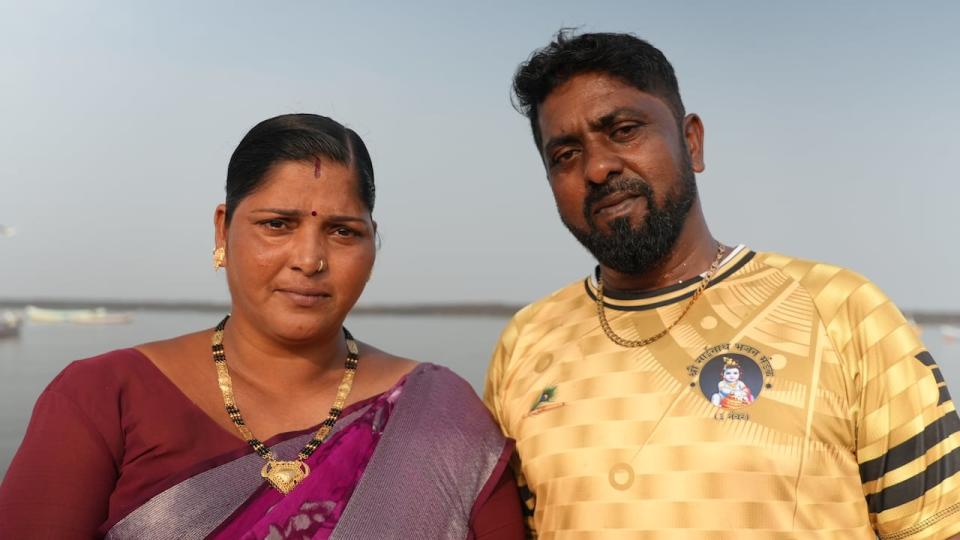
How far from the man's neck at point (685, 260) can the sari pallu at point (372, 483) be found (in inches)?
29.2

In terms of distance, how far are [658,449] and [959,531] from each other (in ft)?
2.76

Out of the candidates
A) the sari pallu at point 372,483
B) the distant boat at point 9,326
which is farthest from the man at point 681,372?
the distant boat at point 9,326

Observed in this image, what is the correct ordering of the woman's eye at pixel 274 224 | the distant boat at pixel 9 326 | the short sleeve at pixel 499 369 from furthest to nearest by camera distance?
the distant boat at pixel 9 326 < the short sleeve at pixel 499 369 < the woman's eye at pixel 274 224

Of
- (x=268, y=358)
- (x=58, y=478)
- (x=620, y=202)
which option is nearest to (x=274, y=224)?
(x=268, y=358)

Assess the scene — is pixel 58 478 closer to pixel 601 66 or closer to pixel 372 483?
pixel 372 483

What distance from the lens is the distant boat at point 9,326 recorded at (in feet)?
62.2

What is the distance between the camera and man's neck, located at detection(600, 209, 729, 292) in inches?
112

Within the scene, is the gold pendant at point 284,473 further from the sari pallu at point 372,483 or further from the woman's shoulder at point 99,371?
the woman's shoulder at point 99,371

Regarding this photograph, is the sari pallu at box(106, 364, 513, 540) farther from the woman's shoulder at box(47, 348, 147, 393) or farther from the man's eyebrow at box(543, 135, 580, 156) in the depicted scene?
the man's eyebrow at box(543, 135, 580, 156)

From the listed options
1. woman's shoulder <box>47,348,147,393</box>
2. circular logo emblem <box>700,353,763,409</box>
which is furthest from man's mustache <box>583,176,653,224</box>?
woman's shoulder <box>47,348,147,393</box>

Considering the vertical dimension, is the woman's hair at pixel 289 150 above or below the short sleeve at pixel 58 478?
above

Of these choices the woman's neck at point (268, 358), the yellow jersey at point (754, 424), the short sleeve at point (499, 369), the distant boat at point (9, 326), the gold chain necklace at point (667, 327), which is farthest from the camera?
the distant boat at point (9, 326)

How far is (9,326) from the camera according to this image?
1927 centimetres

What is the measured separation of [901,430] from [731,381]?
0.48 meters
